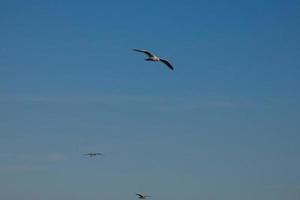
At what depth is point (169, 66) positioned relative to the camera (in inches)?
5802

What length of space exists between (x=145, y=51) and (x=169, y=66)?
20.2 feet

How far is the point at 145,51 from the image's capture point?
145875 millimetres
